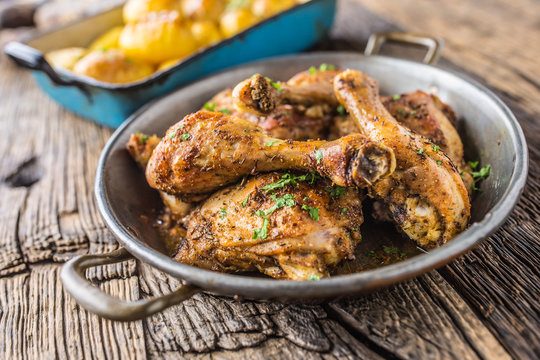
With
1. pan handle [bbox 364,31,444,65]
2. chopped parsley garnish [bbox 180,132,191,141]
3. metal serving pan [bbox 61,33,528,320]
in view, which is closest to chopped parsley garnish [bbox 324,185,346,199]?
metal serving pan [bbox 61,33,528,320]

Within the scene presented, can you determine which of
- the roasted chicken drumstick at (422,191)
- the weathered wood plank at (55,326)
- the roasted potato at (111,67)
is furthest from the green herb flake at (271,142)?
the roasted potato at (111,67)

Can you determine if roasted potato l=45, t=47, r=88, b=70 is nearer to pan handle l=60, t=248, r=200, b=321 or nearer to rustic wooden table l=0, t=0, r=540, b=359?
rustic wooden table l=0, t=0, r=540, b=359

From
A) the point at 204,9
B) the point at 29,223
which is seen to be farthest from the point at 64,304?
the point at 204,9

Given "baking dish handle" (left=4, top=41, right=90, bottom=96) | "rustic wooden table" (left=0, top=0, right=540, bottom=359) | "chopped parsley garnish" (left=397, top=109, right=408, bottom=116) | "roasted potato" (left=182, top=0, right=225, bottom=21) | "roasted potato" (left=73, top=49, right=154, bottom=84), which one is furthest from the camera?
"roasted potato" (left=182, top=0, right=225, bottom=21)

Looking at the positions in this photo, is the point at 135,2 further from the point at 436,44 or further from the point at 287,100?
the point at 436,44

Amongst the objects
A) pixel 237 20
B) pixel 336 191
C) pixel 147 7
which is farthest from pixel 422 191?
pixel 147 7

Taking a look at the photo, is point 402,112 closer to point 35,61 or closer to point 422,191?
point 422,191
